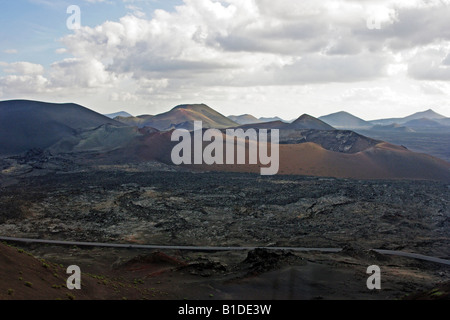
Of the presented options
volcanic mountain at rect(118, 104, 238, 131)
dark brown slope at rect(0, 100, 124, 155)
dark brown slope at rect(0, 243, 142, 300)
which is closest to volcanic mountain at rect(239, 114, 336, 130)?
volcanic mountain at rect(118, 104, 238, 131)

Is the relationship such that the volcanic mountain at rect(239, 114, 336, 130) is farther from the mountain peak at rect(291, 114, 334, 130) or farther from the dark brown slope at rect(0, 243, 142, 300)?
the dark brown slope at rect(0, 243, 142, 300)

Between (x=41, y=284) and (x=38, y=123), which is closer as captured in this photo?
(x=41, y=284)

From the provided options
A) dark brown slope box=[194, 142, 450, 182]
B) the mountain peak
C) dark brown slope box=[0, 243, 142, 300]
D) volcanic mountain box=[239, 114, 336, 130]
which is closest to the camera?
dark brown slope box=[0, 243, 142, 300]

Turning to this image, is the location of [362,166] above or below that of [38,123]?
below

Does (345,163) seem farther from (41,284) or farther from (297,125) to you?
(297,125)

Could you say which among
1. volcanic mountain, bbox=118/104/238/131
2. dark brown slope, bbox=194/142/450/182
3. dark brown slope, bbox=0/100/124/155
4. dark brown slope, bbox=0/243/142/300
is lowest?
dark brown slope, bbox=0/243/142/300

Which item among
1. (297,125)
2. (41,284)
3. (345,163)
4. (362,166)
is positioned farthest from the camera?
(297,125)

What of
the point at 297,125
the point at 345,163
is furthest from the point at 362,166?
the point at 297,125
